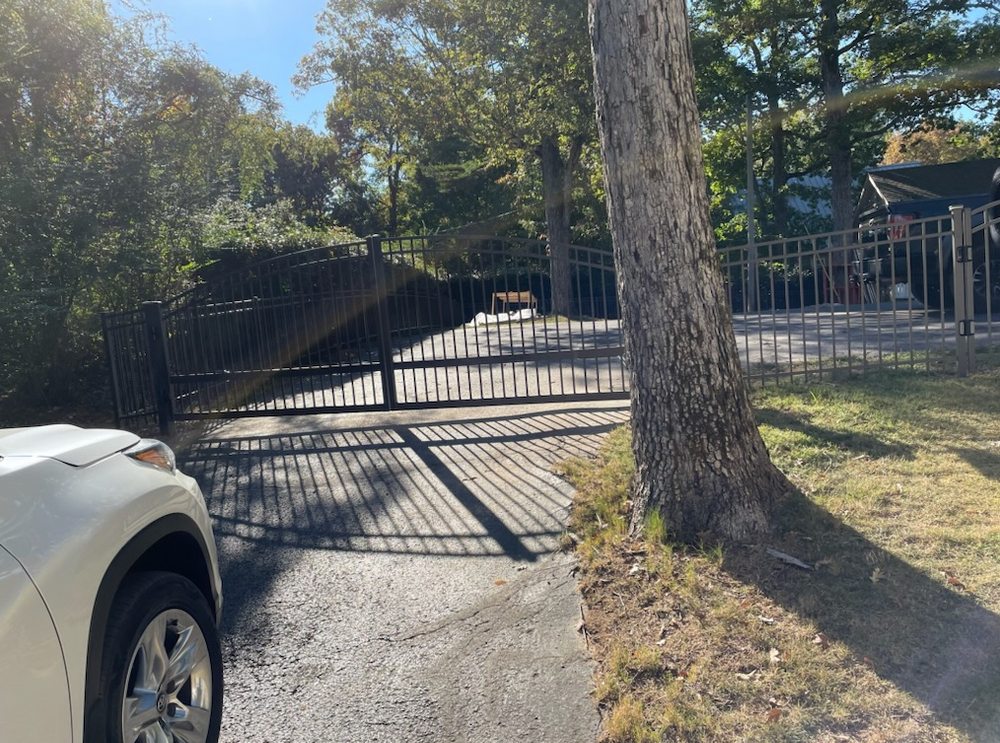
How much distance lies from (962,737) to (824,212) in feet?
153

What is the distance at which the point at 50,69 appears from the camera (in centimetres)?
1059

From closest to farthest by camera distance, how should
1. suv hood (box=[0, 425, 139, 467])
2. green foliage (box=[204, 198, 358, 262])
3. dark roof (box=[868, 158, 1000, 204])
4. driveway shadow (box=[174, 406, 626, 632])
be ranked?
1. suv hood (box=[0, 425, 139, 467])
2. driveway shadow (box=[174, 406, 626, 632])
3. green foliage (box=[204, 198, 358, 262])
4. dark roof (box=[868, 158, 1000, 204])

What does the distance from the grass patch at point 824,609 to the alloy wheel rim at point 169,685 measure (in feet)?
5.11

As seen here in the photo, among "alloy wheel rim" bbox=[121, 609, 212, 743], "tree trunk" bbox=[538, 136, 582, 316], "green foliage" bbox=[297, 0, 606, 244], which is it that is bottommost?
"alloy wheel rim" bbox=[121, 609, 212, 743]

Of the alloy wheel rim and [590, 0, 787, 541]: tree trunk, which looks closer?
the alloy wheel rim

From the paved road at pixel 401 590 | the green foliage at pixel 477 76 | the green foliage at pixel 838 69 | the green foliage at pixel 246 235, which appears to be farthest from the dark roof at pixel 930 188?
the paved road at pixel 401 590

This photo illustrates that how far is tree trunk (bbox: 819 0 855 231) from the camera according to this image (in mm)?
25234

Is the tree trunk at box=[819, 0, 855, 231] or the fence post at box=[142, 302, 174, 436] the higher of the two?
the tree trunk at box=[819, 0, 855, 231]

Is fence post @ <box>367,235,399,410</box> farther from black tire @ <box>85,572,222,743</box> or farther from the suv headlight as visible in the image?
black tire @ <box>85,572,222,743</box>

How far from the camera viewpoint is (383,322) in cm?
895

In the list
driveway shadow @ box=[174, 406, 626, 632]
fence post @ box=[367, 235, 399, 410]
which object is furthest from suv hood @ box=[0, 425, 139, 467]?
fence post @ box=[367, 235, 399, 410]

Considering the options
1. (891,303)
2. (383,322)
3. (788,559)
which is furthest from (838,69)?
(788,559)

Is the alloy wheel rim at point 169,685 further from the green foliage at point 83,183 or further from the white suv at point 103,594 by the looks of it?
the green foliage at point 83,183

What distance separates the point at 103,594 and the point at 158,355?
708cm
